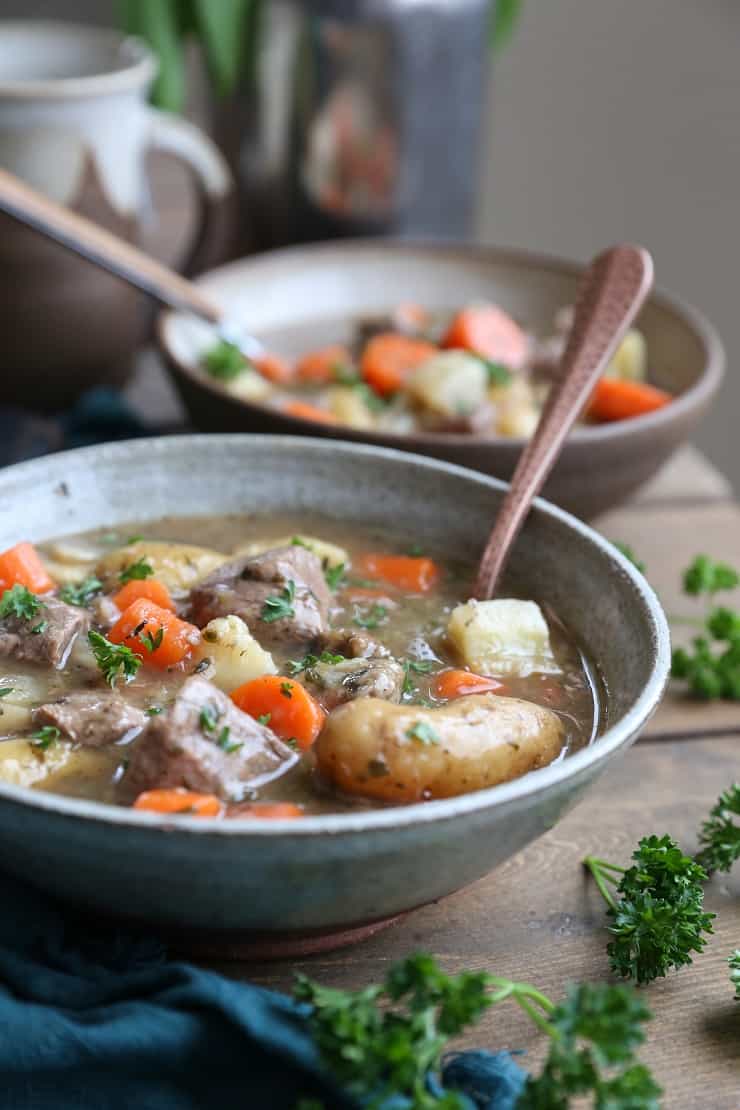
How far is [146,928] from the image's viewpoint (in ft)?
6.06

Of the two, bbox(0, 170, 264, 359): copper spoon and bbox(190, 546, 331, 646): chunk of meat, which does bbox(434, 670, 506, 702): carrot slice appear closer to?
bbox(190, 546, 331, 646): chunk of meat

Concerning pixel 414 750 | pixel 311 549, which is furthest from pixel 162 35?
pixel 414 750

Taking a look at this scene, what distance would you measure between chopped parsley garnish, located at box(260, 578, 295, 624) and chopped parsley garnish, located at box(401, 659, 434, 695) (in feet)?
0.69

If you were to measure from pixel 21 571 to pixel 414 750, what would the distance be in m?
0.87

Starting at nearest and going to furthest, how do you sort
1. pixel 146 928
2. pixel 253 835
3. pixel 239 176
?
pixel 253 835
pixel 146 928
pixel 239 176

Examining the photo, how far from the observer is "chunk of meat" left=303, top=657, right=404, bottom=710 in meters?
2.07

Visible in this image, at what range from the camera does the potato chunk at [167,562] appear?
2.39m

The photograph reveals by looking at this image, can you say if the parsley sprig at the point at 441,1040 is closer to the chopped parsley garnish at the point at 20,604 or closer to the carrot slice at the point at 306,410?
the chopped parsley garnish at the point at 20,604

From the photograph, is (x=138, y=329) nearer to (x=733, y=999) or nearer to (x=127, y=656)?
(x=127, y=656)

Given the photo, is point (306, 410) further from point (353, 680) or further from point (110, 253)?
point (353, 680)

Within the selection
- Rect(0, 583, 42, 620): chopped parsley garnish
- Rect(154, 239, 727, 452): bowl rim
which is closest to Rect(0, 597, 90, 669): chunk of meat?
Rect(0, 583, 42, 620): chopped parsley garnish

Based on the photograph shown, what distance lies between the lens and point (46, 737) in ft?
6.42

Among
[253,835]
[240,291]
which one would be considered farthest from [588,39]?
[253,835]

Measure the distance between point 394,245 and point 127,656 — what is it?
2.30m
